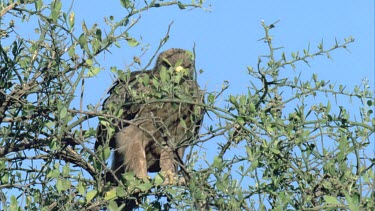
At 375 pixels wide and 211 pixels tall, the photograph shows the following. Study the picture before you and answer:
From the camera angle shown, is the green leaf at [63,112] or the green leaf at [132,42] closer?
the green leaf at [63,112]

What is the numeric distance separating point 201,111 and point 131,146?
80.9 inches

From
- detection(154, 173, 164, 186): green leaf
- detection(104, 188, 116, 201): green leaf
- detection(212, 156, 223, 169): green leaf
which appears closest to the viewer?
detection(212, 156, 223, 169): green leaf

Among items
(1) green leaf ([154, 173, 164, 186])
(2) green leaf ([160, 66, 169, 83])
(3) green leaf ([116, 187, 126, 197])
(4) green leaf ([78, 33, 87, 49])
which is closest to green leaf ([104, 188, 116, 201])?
(3) green leaf ([116, 187, 126, 197])

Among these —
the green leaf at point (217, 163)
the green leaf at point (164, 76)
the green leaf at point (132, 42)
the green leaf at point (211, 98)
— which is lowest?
the green leaf at point (217, 163)

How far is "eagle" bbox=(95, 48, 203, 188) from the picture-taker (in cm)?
604

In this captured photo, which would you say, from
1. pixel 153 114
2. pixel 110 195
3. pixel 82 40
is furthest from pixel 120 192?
pixel 153 114

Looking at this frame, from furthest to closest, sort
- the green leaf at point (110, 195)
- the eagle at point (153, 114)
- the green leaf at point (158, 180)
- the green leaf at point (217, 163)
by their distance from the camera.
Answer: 1. the green leaf at point (158, 180)
2. the eagle at point (153, 114)
3. the green leaf at point (110, 195)
4. the green leaf at point (217, 163)

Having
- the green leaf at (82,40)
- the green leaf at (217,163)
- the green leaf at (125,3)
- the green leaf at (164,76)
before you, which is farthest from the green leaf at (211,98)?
the green leaf at (82,40)

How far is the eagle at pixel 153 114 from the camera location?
6.04 m

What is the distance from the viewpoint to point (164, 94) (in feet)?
19.9

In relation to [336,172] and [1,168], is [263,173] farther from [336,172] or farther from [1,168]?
[1,168]

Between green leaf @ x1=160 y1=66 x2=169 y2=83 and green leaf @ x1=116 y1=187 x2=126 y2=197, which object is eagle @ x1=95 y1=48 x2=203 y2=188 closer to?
green leaf @ x1=160 y1=66 x2=169 y2=83

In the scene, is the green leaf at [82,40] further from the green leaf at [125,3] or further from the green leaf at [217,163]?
the green leaf at [217,163]

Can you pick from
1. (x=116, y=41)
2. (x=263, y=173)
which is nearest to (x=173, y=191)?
(x=263, y=173)
